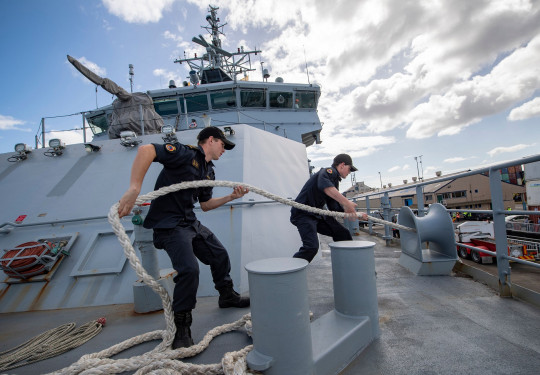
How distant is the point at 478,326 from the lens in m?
1.65

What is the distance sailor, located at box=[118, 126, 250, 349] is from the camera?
1489mm

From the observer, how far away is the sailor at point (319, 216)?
2.37 metres

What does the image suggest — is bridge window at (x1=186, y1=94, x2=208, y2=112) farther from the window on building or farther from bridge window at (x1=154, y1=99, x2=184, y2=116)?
the window on building

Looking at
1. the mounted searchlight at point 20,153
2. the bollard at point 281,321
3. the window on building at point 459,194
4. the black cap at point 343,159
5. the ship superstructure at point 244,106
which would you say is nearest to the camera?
the bollard at point 281,321

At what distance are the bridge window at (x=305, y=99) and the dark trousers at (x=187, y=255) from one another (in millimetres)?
7105

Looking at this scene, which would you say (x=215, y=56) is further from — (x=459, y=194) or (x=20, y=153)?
(x=459, y=194)

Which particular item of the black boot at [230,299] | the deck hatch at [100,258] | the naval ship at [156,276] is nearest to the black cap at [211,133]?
the naval ship at [156,276]

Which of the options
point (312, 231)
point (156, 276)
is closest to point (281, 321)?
point (312, 231)

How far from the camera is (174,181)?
5.55 feet

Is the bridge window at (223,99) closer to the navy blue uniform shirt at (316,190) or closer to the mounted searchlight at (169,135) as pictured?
the mounted searchlight at (169,135)

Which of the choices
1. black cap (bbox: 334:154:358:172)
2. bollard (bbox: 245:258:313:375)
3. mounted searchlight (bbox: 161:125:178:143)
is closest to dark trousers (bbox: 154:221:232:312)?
bollard (bbox: 245:258:313:375)

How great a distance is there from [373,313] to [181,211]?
1329mm

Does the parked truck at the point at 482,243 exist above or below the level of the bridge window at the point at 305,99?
below

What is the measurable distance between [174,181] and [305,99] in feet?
24.3
